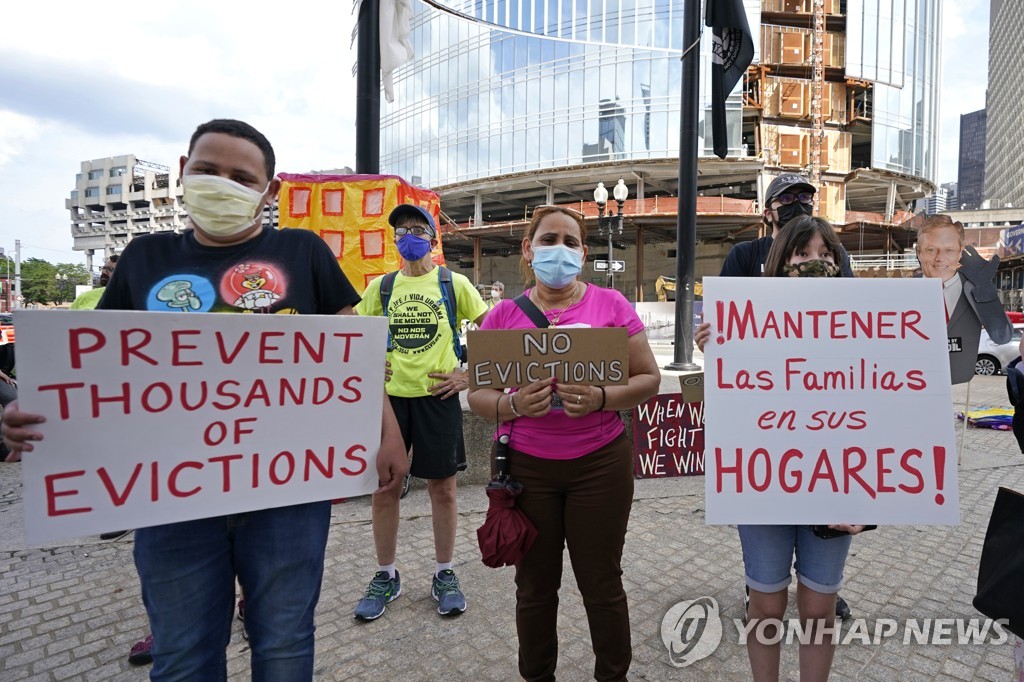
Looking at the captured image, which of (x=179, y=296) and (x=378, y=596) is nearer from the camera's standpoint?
(x=179, y=296)

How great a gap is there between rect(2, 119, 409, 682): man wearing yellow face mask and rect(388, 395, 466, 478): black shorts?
1.24 meters

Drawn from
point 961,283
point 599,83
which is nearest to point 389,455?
Result: point 961,283

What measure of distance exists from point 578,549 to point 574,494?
0.21 metres

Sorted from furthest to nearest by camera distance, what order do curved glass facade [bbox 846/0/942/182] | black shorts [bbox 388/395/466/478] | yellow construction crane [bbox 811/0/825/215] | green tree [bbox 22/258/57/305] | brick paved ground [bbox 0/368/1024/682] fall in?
green tree [bbox 22/258/57/305]
curved glass facade [bbox 846/0/942/182]
yellow construction crane [bbox 811/0/825/215]
black shorts [bbox 388/395/466/478]
brick paved ground [bbox 0/368/1024/682]

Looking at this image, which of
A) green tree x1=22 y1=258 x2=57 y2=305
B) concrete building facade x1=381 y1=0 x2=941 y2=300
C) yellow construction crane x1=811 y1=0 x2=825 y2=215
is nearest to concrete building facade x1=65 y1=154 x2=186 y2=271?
green tree x1=22 y1=258 x2=57 y2=305

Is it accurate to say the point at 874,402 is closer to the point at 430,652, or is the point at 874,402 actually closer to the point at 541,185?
the point at 430,652

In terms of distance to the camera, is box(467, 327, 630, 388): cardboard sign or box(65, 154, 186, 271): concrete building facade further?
box(65, 154, 186, 271): concrete building facade

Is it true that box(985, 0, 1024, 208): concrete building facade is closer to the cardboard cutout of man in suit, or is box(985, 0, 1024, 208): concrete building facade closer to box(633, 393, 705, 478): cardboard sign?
the cardboard cutout of man in suit

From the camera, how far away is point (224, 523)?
1.62 m

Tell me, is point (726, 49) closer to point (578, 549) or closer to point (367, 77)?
point (367, 77)

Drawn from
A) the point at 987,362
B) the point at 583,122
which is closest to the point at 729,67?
the point at 987,362

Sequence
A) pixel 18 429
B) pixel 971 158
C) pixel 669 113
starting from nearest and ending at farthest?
pixel 18 429, pixel 669 113, pixel 971 158

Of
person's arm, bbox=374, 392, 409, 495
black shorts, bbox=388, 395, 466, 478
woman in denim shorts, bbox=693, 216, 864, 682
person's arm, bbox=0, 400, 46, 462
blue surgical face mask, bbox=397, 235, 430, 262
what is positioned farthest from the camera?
blue surgical face mask, bbox=397, 235, 430, 262

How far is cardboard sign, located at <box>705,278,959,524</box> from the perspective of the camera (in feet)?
6.36
